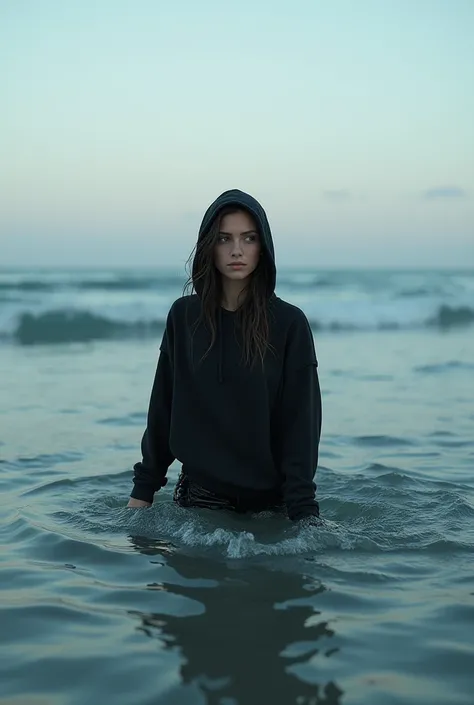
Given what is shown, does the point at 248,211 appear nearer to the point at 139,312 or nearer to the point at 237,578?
the point at 237,578

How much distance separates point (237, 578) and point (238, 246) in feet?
4.91

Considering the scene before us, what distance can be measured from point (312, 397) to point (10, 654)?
1860mm

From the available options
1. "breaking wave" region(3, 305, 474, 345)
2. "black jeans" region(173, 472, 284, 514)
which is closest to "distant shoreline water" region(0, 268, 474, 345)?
"breaking wave" region(3, 305, 474, 345)

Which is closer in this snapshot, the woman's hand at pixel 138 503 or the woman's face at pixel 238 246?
the woman's face at pixel 238 246

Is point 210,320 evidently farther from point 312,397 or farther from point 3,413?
point 3,413

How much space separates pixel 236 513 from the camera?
4520mm

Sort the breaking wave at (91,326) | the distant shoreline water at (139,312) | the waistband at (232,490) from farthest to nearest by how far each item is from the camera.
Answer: the distant shoreline water at (139,312) < the breaking wave at (91,326) < the waistband at (232,490)

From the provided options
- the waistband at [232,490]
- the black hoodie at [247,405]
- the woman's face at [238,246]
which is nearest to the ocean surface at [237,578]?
the waistband at [232,490]

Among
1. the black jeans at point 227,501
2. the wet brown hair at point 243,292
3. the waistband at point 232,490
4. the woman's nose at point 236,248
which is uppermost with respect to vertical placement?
the woman's nose at point 236,248

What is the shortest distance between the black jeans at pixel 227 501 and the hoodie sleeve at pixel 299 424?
0.22m

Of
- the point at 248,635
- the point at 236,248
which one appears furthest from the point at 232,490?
the point at 248,635

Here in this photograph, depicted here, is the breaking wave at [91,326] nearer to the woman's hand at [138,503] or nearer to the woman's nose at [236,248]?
the woman's hand at [138,503]

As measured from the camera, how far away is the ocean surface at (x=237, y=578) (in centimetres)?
286

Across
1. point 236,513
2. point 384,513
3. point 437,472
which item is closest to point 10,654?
point 236,513
